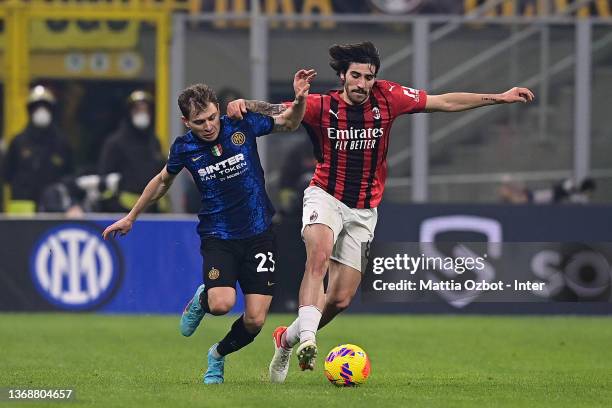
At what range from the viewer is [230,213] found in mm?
10172

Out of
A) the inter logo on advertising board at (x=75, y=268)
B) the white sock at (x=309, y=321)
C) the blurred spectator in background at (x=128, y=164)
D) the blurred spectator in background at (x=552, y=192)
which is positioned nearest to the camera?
the white sock at (x=309, y=321)

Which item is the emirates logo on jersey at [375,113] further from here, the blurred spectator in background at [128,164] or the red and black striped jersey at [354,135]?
the blurred spectator in background at [128,164]

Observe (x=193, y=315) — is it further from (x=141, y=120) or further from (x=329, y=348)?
(x=141, y=120)

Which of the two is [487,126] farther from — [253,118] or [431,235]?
[253,118]

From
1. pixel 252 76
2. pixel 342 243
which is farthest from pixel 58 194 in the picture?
pixel 342 243


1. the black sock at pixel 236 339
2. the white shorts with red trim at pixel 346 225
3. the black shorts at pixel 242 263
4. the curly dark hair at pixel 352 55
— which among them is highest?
the curly dark hair at pixel 352 55

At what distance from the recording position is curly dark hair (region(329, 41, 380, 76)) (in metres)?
10.3

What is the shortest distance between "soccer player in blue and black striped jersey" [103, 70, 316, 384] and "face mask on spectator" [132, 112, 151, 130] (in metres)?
8.05

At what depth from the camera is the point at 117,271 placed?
1680 cm

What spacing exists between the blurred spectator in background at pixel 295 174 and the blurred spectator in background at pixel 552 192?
94.2 inches

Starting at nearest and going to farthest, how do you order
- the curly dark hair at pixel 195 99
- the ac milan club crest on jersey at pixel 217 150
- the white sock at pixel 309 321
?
the curly dark hair at pixel 195 99 → the white sock at pixel 309 321 → the ac milan club crest on jersey at pixel 217 150

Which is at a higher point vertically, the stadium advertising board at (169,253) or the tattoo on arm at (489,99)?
the tattoo on arm at (489,99)

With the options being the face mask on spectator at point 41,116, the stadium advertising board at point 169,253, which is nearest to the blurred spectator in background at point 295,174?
the stadium advertising board at point 169,253

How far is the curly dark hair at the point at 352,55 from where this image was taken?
405 inches
